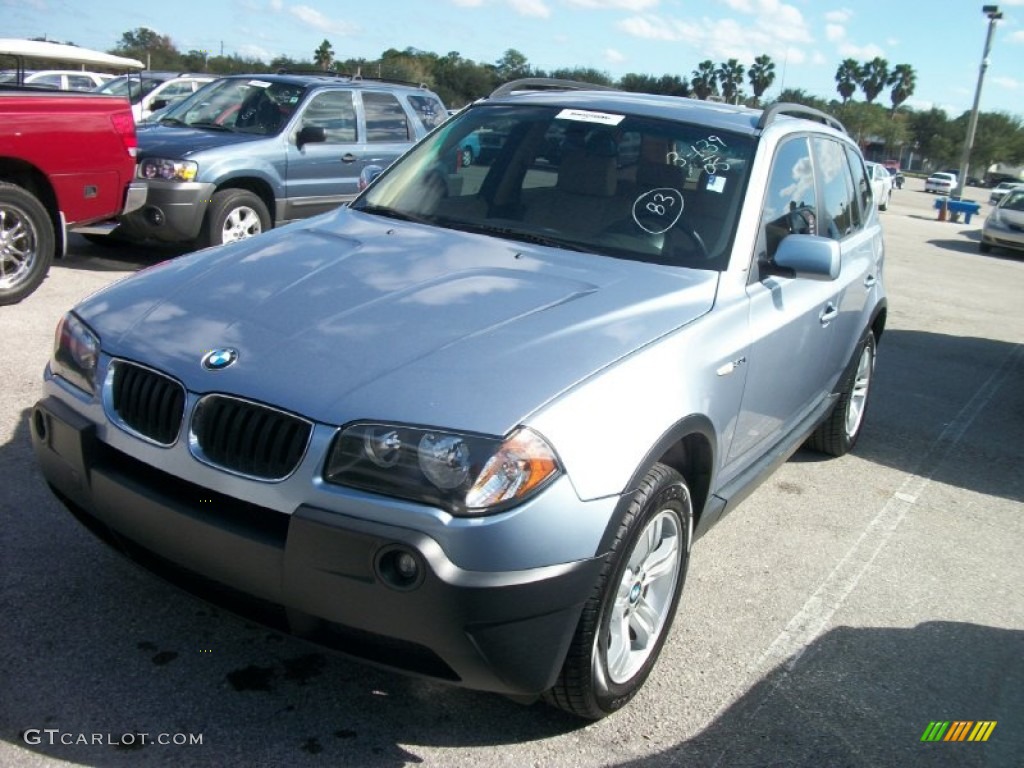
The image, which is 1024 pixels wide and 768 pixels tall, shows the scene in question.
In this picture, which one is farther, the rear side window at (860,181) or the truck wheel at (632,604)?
the rear side window at (860,181)

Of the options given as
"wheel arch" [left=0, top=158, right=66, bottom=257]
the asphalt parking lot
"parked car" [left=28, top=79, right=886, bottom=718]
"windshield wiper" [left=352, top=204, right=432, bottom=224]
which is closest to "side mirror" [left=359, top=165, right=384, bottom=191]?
"windshield wiper" [left=352, top=204, right=432, bottom=224]

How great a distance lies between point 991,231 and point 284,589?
2114 centimetres

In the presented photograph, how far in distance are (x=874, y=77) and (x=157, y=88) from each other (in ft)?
372

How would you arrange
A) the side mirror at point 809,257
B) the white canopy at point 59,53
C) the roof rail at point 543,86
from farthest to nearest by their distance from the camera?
1. the white canopy at point 59,53
2. the roof rail at point 543,86
3. the side mirror at point 809,257

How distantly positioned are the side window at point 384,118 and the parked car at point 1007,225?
1465 cm

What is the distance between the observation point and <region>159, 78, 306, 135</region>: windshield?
9.54m

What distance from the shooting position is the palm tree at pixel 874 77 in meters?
113

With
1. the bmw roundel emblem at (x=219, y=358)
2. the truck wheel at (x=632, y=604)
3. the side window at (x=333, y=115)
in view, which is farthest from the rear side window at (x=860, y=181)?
the side window at (x=333, y=115)

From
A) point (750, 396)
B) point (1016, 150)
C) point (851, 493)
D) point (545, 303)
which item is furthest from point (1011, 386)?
point (1016, 150)

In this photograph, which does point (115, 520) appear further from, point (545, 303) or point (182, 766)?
point (545, 303)

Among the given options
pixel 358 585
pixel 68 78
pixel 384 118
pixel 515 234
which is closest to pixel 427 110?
pixel 384 118

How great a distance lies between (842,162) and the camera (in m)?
5.16

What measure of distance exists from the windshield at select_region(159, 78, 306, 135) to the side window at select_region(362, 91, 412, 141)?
0.85 metres

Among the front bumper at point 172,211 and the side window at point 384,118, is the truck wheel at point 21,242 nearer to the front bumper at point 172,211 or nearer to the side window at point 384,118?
the front bumper at point 172,211
